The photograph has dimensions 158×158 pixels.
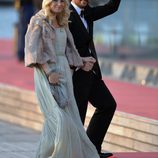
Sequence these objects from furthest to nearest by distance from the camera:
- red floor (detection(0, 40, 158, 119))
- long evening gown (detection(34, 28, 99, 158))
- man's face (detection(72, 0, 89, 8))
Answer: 1. red floor (detection(0, 40, 158, 119))
2. man's face (detection(72, 0, 89, 8))
3. long evening gown (detection(34, 28, 99, 158))

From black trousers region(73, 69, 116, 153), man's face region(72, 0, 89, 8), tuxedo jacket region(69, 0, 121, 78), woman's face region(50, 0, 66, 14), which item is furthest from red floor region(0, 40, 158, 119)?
woman's face region(50, 0, 66, 14)

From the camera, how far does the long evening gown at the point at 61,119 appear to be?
8445 millimetres

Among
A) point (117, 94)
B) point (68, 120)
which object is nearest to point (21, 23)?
point (117, 94)

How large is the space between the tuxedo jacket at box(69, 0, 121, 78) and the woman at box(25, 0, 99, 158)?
23 centimetres

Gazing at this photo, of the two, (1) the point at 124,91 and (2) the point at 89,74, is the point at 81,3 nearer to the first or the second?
(2) the point at 89,74

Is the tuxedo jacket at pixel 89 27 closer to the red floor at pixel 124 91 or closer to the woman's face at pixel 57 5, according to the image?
the woman's face at pixel 57 5

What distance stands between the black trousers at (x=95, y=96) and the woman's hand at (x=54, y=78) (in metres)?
0.44

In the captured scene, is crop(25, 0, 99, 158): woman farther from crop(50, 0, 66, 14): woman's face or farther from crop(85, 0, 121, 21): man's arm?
crop(85, 0, 121, 21): man's arm

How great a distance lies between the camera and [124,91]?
1531cm

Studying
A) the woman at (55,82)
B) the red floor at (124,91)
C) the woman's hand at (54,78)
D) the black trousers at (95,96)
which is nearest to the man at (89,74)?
the black trousers at (95,96)

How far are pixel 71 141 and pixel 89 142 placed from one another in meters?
0.27

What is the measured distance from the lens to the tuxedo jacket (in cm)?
895

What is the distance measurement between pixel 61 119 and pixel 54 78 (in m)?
0.40

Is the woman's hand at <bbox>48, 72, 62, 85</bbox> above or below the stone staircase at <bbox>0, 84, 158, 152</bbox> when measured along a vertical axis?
above
